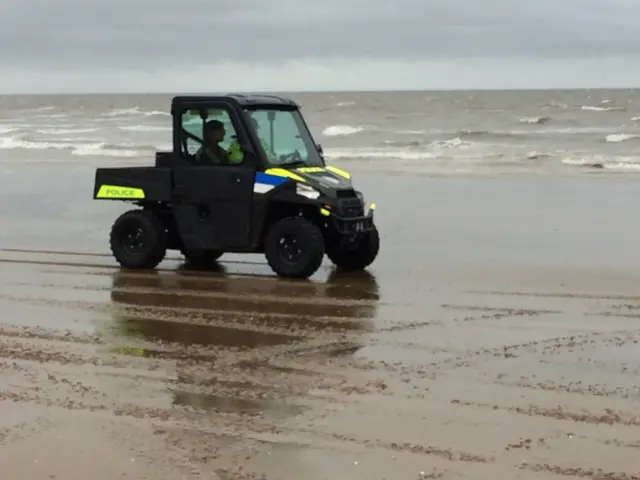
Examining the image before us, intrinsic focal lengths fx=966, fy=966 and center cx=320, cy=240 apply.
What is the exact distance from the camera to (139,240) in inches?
400

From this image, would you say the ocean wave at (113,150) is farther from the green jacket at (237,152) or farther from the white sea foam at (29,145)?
the green jacket at (237,152)

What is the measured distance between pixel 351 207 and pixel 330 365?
341 cm

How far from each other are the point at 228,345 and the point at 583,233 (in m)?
6.86

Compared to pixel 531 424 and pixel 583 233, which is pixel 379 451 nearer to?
pixel 531 424

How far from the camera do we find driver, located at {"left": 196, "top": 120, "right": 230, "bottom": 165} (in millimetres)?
9719

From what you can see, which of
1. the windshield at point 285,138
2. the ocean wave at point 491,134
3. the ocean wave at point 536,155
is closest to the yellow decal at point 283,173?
the windshield at point 285,138

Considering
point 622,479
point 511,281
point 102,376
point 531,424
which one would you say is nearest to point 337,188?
point 511,281

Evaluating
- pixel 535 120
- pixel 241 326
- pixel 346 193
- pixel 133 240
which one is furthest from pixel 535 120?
pixel 241 326

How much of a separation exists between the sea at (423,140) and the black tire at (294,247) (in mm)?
14376

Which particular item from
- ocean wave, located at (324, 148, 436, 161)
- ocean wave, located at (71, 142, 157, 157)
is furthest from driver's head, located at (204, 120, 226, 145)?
ocean wave, located at (71, 142, 157, 157)

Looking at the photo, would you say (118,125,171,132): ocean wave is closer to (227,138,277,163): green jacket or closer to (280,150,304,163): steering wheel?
(280,150,304,163): steering wheel

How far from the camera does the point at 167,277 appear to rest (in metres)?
9.68

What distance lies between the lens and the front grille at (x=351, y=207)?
940 cm

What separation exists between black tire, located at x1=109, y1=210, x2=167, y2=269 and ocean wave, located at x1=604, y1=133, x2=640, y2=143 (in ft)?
91.9
